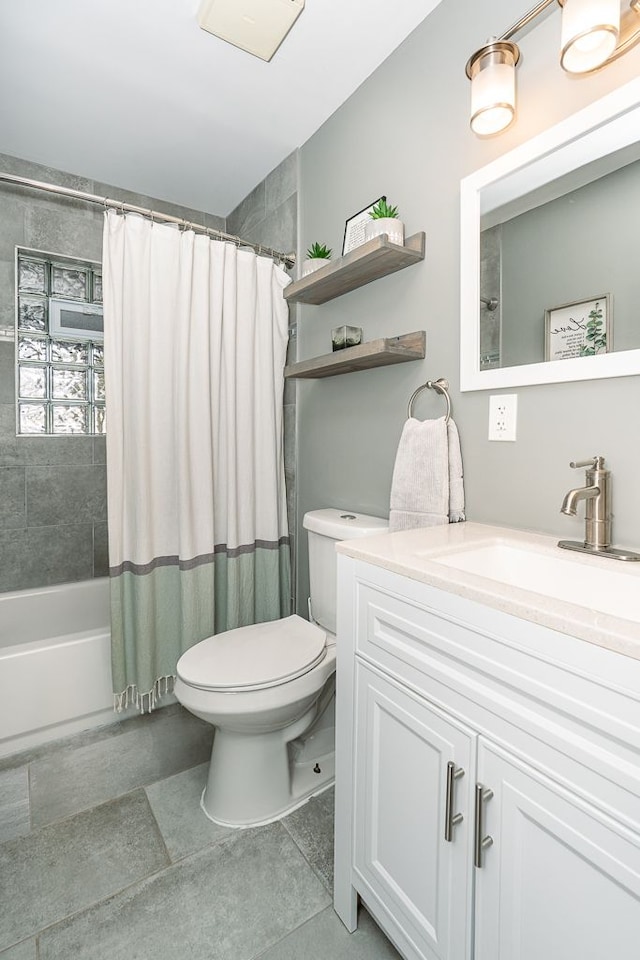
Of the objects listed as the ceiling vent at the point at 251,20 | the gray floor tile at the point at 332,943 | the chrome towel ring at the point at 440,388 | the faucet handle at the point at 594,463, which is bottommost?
the gray floor tile at the point at 332,943

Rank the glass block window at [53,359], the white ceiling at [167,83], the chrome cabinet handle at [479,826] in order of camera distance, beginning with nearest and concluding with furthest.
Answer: the chrome cabinet handle at [479,826], the white ceiling at [167,83], the glass block window at [53,359]

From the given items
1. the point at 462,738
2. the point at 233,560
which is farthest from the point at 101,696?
the point at 462,738

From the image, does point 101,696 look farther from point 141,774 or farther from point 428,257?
point 428,257

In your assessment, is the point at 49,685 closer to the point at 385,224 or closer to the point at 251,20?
the point at 385,224

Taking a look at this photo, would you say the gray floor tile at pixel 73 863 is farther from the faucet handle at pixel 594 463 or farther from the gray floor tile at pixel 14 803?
the faucet handle at pixel 594 463

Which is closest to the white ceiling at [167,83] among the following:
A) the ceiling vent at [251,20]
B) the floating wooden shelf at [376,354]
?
the ceiling vent at [251,20]

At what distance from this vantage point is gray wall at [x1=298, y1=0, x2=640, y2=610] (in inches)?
44.4

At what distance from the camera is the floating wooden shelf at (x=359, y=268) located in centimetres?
148

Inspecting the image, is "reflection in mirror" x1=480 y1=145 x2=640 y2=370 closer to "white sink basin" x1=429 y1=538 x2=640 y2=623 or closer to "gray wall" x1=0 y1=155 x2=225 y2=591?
"white sink basin" x1=429 y1=538 x2=640 y2=623

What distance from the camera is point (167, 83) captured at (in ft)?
5.72

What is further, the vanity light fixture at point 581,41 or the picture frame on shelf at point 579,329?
the picture frame on shelf at point 579,329

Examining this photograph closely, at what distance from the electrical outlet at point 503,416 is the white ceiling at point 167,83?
121 cm

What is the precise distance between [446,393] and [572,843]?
3.56 feet

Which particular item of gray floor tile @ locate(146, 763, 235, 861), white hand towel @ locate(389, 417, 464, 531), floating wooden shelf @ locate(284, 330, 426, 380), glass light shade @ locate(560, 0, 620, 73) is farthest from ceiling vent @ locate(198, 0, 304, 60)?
gray floor tile @ locate(146, 763, 235, 861)
